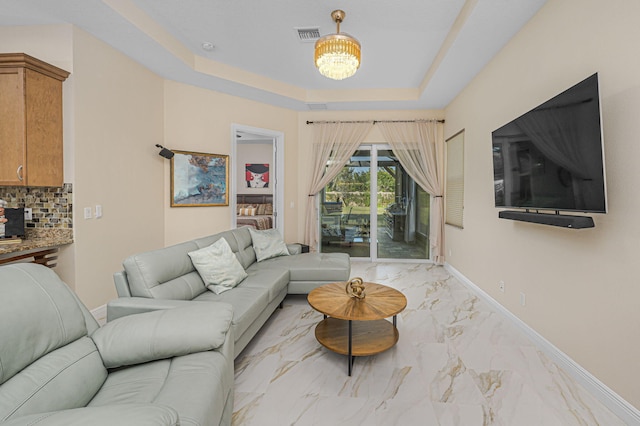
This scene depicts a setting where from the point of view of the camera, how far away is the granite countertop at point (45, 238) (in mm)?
2619

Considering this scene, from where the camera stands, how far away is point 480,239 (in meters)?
3.90

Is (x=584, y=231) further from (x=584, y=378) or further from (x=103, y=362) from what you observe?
(x=103, y=362)

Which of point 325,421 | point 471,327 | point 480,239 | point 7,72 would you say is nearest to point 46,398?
point 325,421

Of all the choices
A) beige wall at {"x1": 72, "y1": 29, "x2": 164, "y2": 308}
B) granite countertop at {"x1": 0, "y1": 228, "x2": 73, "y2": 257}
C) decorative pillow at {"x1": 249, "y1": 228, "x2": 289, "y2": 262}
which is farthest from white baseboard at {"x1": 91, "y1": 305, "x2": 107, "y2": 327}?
decorative pillow at {"x1": 249, "y1": 228, "x2": 289, "y2": 262}

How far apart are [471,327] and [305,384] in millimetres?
1797

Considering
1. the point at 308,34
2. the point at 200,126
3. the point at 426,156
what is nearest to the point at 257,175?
the point at 200,126

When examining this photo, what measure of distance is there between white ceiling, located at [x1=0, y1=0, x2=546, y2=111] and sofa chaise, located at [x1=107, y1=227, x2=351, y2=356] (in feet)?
7.11

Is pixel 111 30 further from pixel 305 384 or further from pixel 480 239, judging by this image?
pixel 480 239

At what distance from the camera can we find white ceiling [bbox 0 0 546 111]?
2.77 metres

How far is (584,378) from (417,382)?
43.8 inches

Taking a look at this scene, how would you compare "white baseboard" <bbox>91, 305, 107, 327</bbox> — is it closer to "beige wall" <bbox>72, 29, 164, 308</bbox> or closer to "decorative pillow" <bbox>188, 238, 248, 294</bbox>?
"beige wall" <bbox>72, 29, 164, 308</bbox>

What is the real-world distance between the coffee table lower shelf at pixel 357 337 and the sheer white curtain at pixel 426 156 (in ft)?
10.3

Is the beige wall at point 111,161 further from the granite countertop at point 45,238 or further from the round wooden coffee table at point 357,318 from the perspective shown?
the round wooden coffee table at point 357,318

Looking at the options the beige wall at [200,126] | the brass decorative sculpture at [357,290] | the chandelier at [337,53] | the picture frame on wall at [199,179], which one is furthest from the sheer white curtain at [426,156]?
the brass decorative sculpture at [357,290]
